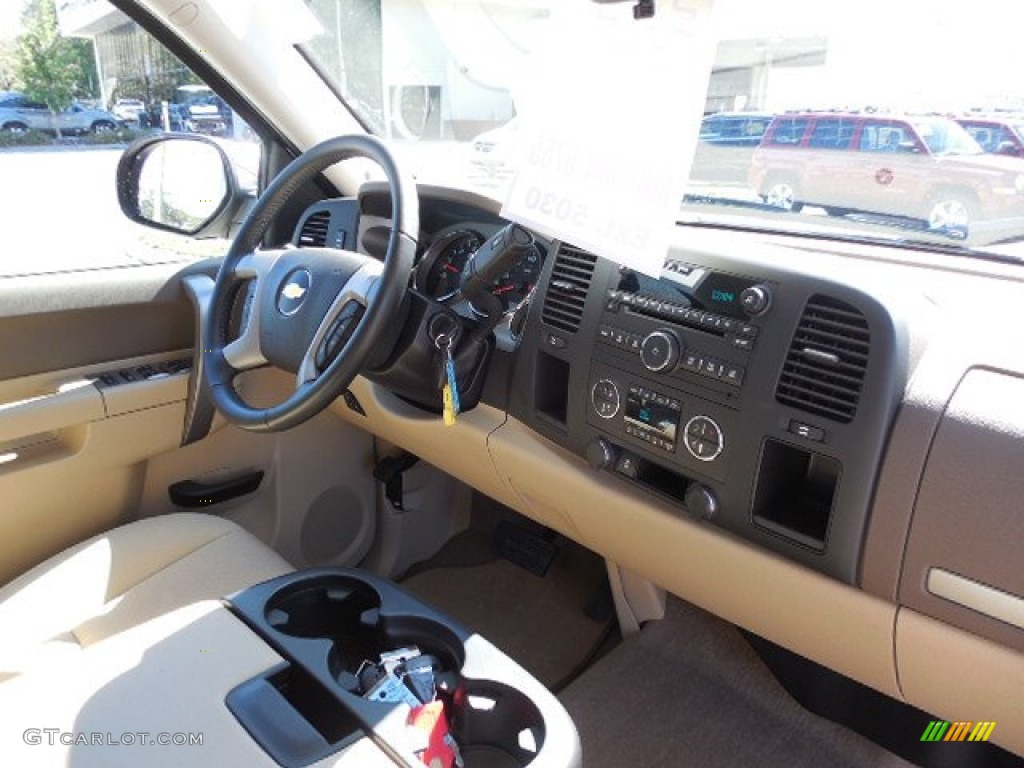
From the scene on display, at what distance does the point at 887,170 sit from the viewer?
1429 mm

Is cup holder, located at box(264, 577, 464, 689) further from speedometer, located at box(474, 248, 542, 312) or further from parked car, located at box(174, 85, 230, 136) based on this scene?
parked car, located at box(174, 85, 230, 136)

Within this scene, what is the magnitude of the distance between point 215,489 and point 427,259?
83cm

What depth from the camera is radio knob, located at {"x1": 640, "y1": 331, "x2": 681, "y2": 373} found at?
1.33 m

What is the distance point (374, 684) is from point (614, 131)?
0.86 m

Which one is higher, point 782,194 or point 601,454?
point 782,194

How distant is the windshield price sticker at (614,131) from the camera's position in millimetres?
893

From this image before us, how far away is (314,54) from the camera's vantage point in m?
2.01

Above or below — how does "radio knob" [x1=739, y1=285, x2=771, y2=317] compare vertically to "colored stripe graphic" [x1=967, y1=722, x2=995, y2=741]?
above

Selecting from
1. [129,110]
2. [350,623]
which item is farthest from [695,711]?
[129,110]

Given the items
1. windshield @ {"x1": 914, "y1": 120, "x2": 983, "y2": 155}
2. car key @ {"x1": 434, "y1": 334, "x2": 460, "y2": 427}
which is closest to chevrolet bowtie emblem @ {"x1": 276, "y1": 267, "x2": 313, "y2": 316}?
car key @ {"x1": 434, "y1": 334, "x2": 460, "y2": 427}

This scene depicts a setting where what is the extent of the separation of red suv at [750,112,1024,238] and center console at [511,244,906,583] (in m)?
0.34

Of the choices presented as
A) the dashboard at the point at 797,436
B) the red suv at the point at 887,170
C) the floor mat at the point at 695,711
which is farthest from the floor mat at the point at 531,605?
the red suv at the point at 887,170

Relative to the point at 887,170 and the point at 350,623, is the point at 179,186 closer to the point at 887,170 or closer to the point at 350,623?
the point at 350,623

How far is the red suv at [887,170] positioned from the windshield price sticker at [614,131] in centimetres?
65
